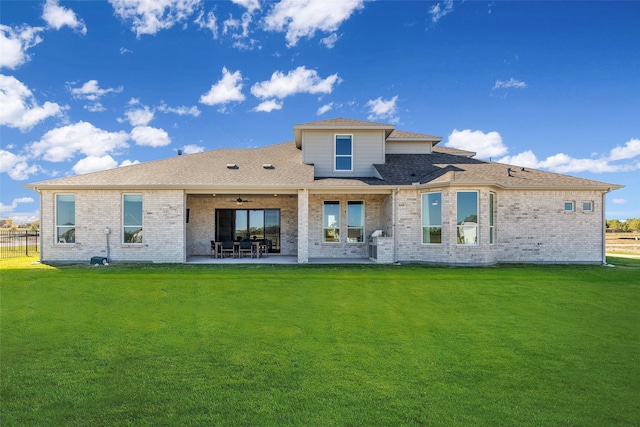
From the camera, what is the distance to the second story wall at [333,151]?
53.7 feet

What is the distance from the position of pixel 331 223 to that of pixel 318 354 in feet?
38.4

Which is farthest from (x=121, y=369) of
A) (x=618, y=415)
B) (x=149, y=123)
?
(x=149, y=123)

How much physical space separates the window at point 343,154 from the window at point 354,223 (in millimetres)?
1777

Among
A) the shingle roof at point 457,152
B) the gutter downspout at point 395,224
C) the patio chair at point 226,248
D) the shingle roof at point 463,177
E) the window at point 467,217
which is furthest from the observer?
the shingle roof at point 457,152

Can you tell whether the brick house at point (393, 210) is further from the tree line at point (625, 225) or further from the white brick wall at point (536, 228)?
the tree line at point (625, 225)

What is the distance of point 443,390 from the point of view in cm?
379

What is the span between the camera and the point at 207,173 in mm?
15609

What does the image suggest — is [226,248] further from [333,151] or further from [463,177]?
[463,177]

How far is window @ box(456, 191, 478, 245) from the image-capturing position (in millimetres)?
13305

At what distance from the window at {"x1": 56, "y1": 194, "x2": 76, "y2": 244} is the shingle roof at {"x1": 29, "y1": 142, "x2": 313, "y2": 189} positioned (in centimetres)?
67

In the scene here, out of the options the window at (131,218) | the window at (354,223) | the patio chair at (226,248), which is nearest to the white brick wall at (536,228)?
the window at (354,223)

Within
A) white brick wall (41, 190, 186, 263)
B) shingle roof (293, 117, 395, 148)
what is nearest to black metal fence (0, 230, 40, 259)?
white brick wall (41, 190, 186, 263)

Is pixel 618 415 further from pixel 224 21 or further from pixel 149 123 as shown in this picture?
pixel 149 123

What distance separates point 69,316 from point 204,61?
15969 mm
